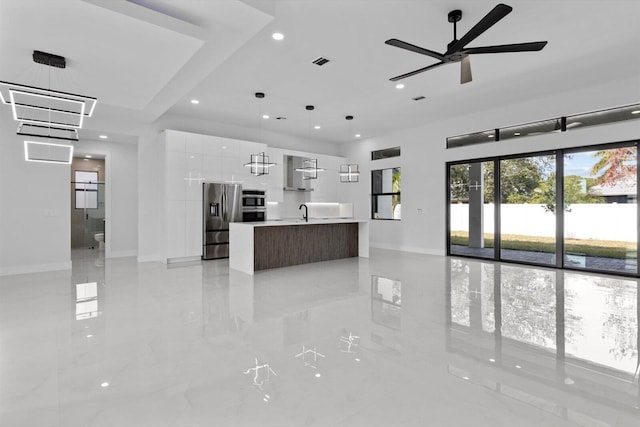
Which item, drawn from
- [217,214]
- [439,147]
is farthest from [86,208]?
[439,147]

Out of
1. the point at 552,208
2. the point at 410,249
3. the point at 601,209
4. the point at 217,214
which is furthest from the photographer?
the point at 410,249

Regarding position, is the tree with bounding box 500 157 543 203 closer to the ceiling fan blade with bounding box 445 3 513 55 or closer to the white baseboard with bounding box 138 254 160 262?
Answer: the ceiling fan blade with bounding box 445 3 513 55

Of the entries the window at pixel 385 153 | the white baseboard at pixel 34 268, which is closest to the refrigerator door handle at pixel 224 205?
the white baseboard at pixel 34 268

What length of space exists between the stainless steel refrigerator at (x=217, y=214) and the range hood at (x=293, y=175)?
1.73 metres

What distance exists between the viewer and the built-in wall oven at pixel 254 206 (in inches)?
308

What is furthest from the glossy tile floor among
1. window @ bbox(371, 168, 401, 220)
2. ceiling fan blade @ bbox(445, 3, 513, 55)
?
window @ bbox(371, 168, 401, 220)

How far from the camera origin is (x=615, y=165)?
5500 millimetres

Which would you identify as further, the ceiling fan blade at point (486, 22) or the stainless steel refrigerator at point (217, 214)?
the stainless steel refrigerator at point (217, 214)

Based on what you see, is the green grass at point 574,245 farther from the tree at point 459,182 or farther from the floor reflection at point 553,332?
the tree at point 459,182

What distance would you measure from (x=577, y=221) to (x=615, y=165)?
1087 mm

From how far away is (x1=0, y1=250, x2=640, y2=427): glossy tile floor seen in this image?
178 cm

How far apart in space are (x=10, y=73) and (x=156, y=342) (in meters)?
4.08

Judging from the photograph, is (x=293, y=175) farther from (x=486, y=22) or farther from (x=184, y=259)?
(x=486, y=22)

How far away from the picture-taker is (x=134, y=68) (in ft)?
13.3
